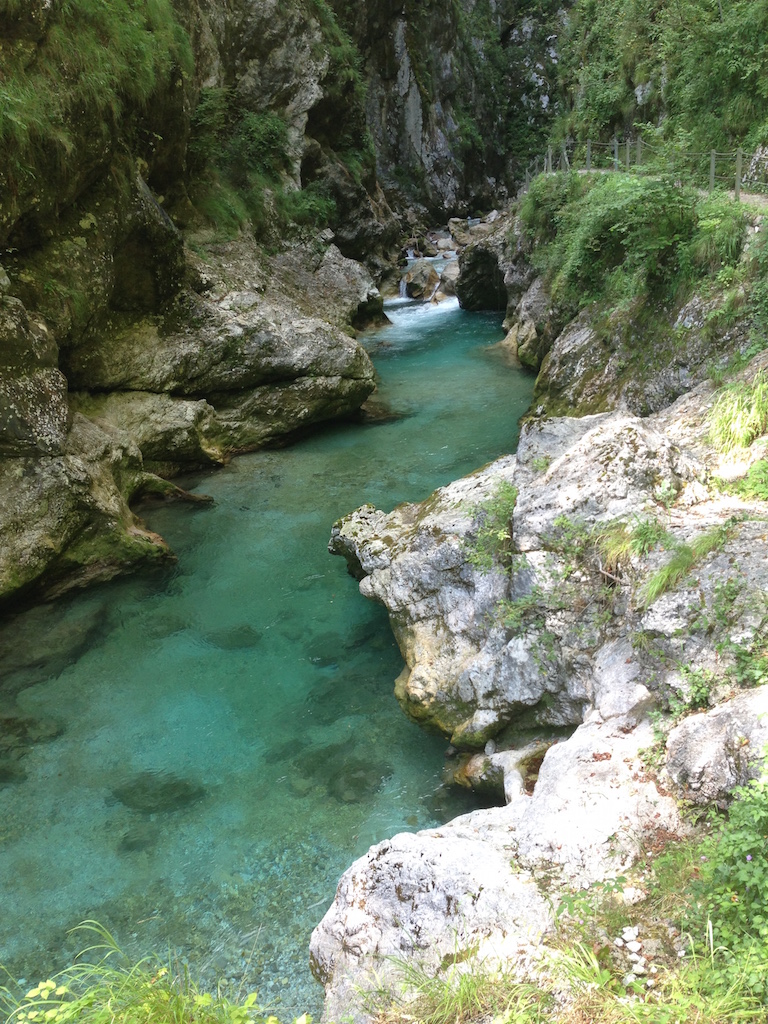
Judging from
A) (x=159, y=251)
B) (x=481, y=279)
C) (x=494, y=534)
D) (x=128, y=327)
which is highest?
(x=159, y=251)

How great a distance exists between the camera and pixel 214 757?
22.6 ft

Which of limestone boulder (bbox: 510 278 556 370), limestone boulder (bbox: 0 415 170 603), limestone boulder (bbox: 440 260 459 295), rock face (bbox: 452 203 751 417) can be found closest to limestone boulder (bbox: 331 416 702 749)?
rock face (bbox: 452 203 751 417)

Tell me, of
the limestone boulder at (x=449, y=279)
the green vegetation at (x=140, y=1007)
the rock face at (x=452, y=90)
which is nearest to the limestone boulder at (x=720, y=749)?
the green vegetation at (x=140, y=1007)

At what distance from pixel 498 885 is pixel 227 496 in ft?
31.8

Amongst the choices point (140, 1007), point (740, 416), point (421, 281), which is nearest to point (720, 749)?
point (140, 1007)

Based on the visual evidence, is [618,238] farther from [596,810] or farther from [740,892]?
[740,892]

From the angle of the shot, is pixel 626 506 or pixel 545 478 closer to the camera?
pixel 626 506

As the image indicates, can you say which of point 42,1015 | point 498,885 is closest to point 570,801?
point 498,885

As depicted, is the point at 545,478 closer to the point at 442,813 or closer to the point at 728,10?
the point at 442,813

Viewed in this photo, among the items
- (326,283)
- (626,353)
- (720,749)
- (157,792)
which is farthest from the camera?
(326,283)

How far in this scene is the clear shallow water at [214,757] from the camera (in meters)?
5.28

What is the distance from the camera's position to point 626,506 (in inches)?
229

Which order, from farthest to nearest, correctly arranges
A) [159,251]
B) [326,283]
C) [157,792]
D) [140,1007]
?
[326,283], [159,251], [157,792], [140,1007]

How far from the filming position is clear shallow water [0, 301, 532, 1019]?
528 centimetres
